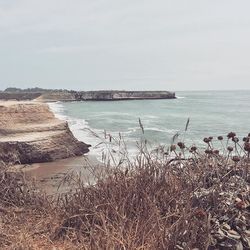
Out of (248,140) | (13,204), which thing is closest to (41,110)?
(13,204)

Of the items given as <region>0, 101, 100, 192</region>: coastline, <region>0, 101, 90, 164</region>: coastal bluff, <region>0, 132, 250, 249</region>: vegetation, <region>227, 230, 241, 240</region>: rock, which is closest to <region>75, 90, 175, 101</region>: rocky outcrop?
<region>0, 101, 90, 164</region>: coastal bluff

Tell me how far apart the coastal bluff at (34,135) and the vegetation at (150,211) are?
31.5ft

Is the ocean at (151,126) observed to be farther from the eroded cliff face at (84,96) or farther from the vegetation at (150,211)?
the eroded cliff face at (84,96)

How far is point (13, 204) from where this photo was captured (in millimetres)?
5059

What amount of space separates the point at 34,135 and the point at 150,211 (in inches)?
501

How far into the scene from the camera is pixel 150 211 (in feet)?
13.2

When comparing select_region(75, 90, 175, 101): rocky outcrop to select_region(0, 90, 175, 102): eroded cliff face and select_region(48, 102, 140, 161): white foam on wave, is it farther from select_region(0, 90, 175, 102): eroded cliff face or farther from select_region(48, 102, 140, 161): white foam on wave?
select_region(48, 102, 140, 161): white foam on wave

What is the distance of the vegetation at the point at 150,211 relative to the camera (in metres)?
3.62

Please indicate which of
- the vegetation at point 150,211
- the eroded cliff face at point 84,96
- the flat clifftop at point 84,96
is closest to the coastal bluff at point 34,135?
the vegetation at point 150,211

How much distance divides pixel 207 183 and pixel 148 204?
574mm

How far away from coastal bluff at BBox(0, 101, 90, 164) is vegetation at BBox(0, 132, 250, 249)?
9615 mm

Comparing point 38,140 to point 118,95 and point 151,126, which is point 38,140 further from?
point 118,95

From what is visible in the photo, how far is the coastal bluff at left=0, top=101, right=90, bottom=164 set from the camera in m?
15.2

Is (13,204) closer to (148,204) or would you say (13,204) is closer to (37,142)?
(148,204)
